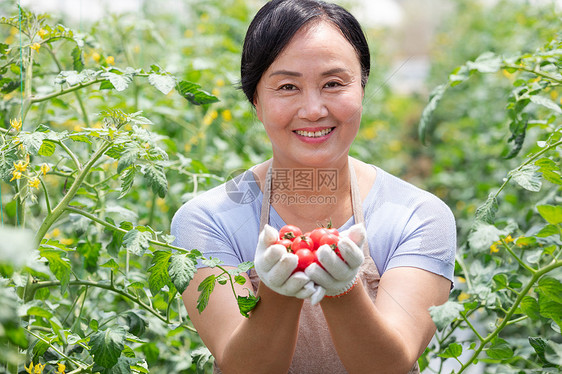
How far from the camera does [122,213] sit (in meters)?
1.54

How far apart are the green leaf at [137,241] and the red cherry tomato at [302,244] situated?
27 cm

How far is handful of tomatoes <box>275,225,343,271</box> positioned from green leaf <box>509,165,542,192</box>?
16.3 inches

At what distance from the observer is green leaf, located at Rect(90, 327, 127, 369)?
120cm

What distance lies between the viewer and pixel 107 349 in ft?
3.92

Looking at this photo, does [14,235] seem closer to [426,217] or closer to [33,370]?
[33,370]

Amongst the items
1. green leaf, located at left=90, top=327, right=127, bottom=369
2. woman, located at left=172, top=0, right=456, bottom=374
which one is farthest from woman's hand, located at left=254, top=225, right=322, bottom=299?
green leaf, located at left=90, top=327, right=127, bottom=369

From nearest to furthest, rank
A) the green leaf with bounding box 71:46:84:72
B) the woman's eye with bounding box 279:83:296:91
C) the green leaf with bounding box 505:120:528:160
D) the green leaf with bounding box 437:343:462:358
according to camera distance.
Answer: the green leaf with bounding box 437:343:462:358 → the woman's eye with bounding box 279:83:296:91 → the green leaf with bounding box 71:46:84:72 → the green leaf with bounding box 505:120:528:160

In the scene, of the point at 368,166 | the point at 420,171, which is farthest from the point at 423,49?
the point at 368,166

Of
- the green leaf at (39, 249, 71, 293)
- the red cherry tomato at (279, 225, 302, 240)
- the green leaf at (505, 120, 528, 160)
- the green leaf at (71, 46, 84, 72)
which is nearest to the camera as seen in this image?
the red cherry tomato at (279, 225, 302, 240)

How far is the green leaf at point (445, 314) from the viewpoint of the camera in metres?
1.10

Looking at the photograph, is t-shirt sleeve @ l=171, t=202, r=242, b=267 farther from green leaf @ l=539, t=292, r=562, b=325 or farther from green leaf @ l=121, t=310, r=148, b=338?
green leaf @ l=539, t=292, r=562, b=325

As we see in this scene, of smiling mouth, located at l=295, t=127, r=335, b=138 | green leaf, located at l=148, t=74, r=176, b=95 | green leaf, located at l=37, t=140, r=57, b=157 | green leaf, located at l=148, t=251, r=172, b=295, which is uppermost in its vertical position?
green leaf, located at l=148, t=74, r=176, b=95

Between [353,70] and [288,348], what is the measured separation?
62 centimetres

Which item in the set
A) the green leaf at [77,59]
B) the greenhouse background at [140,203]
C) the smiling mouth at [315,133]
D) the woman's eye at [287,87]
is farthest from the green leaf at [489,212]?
the green leaf at [77,59]
